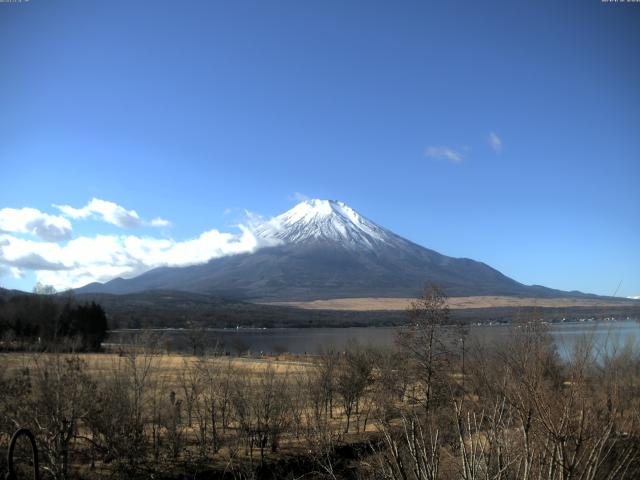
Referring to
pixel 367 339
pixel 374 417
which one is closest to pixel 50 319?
pixel 367 339

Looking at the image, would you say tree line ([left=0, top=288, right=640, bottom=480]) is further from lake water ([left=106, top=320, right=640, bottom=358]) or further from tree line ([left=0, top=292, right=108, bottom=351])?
tree line ([left=0, top=292, right=108, bottom=351])

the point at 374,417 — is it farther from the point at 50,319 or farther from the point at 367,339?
the point at 50,319

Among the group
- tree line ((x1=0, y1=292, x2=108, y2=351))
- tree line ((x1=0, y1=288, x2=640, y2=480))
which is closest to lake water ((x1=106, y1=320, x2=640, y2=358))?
tree line ((x1=0, y1=288, x2=640, y2=480))

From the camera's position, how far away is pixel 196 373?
2500cm

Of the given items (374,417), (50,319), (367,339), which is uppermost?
(50,319)

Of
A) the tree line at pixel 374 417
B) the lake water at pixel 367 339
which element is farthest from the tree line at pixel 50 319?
the tree line at pixel 374 417

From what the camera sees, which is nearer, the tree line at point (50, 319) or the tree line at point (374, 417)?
the tree line at point (374, 417)

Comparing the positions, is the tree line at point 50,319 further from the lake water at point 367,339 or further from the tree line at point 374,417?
the tree line at point 374,417

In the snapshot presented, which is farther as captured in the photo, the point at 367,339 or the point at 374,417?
the point at 367,339

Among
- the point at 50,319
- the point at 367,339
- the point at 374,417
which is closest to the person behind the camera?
the point at 374,417

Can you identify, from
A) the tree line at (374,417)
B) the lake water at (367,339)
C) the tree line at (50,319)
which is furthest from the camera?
the tree line at (50,319)

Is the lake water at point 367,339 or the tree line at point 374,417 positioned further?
the lake water at point 367,339

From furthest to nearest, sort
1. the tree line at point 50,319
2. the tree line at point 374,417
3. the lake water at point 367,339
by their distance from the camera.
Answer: the tree line at point 50,319, the lake water at point 367,339, the tree line at point 374,417

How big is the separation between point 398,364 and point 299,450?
480 inches
